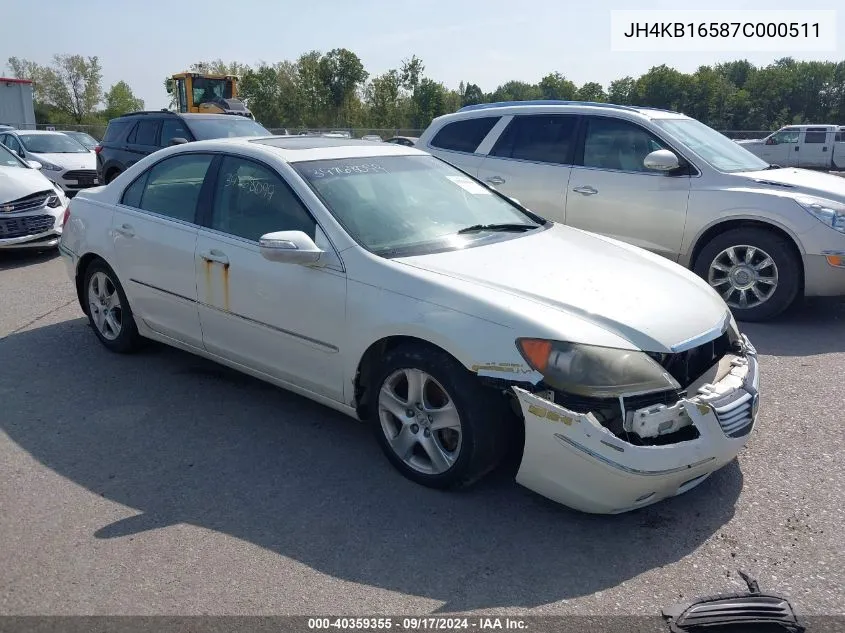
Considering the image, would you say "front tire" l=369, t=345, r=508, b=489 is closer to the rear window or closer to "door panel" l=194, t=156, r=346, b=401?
"door panel" l=194, t=156, r=346, b=401

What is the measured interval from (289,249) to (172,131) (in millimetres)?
10035

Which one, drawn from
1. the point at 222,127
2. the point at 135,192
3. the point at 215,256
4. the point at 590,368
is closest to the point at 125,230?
the point at 135,192

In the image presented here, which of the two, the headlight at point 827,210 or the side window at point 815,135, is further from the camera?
the side window at point 815,135

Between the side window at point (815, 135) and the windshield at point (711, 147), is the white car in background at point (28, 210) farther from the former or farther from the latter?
the side window at point (815, 135)

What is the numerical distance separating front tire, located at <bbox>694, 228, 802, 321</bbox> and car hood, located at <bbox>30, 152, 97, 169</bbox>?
1296 centimetres

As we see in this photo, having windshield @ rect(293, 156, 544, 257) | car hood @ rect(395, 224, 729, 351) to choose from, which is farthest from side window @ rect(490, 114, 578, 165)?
car hood @ rect(395, 224, 729, 351)

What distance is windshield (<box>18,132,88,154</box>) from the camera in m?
16.3

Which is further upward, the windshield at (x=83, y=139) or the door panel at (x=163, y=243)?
the windshield at (x=83, y=139)

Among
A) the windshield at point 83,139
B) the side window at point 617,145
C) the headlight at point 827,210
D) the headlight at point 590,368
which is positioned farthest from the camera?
the windshield at point 83,139

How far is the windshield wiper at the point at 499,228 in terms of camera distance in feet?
14.6

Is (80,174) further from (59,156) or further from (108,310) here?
(108,310)

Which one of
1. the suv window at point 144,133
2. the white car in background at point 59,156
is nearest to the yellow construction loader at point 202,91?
the white car in background at point 59,156

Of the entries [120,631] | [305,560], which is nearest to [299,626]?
[305,560]

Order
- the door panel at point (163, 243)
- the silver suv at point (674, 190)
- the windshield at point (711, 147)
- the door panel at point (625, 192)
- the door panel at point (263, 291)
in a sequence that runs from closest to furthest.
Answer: the door panel at point (263, 291), the door panel at point (163, 243), the silver suv at point (674, 190), the door panel at point (625, 192), the windshield at point (711, 147)
